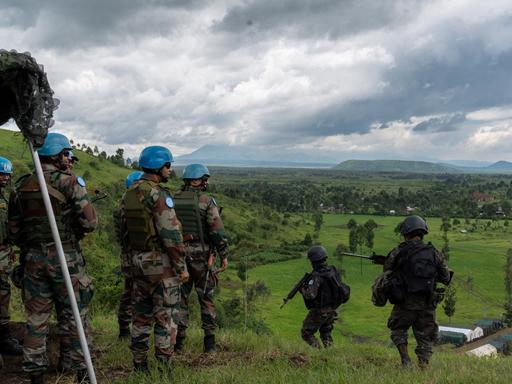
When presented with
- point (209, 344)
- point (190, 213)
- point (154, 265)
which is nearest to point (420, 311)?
point (209, 344)

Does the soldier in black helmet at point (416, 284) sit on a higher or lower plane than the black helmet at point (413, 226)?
lower

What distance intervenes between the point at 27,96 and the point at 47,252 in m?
1.64

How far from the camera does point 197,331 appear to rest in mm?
7512

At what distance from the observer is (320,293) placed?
25.2 feet

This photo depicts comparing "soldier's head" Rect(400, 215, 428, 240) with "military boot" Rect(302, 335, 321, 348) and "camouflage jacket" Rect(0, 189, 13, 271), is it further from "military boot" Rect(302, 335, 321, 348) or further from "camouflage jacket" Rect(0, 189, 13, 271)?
"camouflage jacket" Rect(0, 189, 13, 271)

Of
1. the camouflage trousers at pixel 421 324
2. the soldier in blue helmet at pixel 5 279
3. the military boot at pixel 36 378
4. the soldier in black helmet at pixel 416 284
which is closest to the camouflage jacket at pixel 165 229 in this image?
the military boot at pixel 36 378

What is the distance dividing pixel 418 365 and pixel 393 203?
470ft

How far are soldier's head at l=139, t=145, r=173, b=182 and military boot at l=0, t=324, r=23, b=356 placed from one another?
109 inches

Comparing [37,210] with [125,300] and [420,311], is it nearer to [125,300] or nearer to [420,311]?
[125,300]

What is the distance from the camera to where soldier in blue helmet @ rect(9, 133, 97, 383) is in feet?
15.5

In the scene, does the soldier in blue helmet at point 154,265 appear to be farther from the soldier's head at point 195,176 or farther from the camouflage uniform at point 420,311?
the camouflage uniform at point 420,311

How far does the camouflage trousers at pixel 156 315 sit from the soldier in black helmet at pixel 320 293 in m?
2.97

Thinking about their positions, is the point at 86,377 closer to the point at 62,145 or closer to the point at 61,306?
the point at 61,306

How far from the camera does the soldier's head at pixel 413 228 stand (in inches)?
243
